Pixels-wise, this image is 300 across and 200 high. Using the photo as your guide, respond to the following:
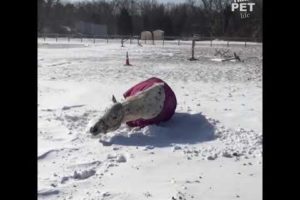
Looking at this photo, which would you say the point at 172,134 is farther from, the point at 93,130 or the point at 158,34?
the point at 158,34

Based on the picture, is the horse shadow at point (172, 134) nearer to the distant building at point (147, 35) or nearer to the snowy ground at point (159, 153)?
the snowy ground at point (159, 153)

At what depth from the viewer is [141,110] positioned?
6547mm

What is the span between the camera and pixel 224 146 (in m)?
5.55

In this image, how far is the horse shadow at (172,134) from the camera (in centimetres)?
583

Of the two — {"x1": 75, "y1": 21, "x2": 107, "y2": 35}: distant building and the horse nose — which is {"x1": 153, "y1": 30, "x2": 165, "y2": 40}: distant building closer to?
{"x1": 75, "y1": 21, "x2": 107, "y2": 35}: distant building

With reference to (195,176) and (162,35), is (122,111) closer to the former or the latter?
(195,176)

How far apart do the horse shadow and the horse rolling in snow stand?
0.18 meters

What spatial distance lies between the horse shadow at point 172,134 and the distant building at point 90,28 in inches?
2263

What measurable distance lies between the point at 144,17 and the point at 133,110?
194 ft

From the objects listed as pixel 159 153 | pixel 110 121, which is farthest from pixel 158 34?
pixel 159 153

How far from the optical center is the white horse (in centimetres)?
634

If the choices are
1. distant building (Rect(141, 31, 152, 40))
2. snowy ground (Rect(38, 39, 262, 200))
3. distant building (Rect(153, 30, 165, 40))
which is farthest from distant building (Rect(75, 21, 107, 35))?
snowy ground (Rect(38, 39, 262, 200))

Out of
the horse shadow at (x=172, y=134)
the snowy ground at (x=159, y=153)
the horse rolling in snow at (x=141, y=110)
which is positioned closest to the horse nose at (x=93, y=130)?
the horse rolling in snow at (x=141, y=110)
